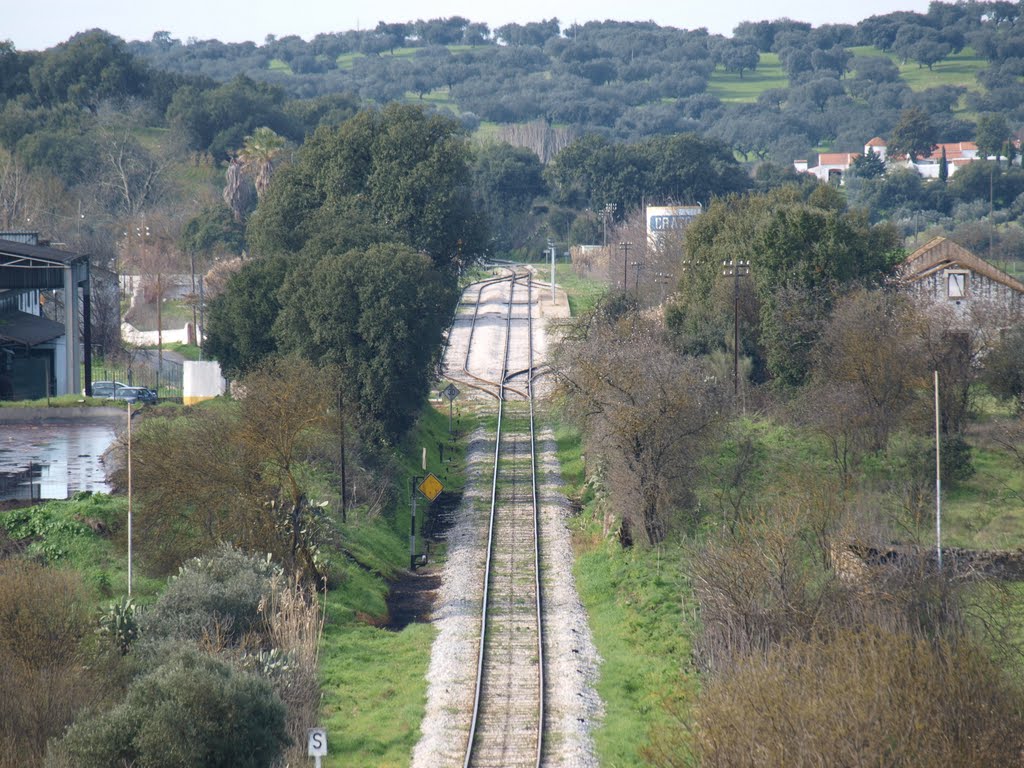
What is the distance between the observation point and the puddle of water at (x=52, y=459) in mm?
30527

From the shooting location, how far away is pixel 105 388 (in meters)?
49.3

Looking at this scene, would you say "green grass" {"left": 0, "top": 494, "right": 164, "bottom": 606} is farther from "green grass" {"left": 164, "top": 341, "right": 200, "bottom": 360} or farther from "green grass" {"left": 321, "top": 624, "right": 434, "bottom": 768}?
"green grass" {"left": 164, "top": 341, "right": 200, "bottom": 360}

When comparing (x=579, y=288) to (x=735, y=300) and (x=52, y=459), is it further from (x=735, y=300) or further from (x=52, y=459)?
(x=52, y=459)

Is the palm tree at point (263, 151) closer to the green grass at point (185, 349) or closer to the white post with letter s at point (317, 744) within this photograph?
the green grass at point (185, 349)

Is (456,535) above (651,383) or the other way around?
the other way around

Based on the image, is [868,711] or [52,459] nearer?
[868,711]

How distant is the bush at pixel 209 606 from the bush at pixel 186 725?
2.85 m

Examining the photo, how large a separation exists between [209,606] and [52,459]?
48.1 feet

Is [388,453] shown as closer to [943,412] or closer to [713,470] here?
[713,470]

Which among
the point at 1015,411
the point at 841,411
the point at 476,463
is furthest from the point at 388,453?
the point at 1015,411

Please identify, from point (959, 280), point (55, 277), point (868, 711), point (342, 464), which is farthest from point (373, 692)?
point (959, 280)

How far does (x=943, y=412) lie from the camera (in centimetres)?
3791

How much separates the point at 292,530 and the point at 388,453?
11.9 m

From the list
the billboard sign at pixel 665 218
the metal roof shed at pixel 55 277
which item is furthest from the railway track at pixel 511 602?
the billboard sign at pixel 665 218
